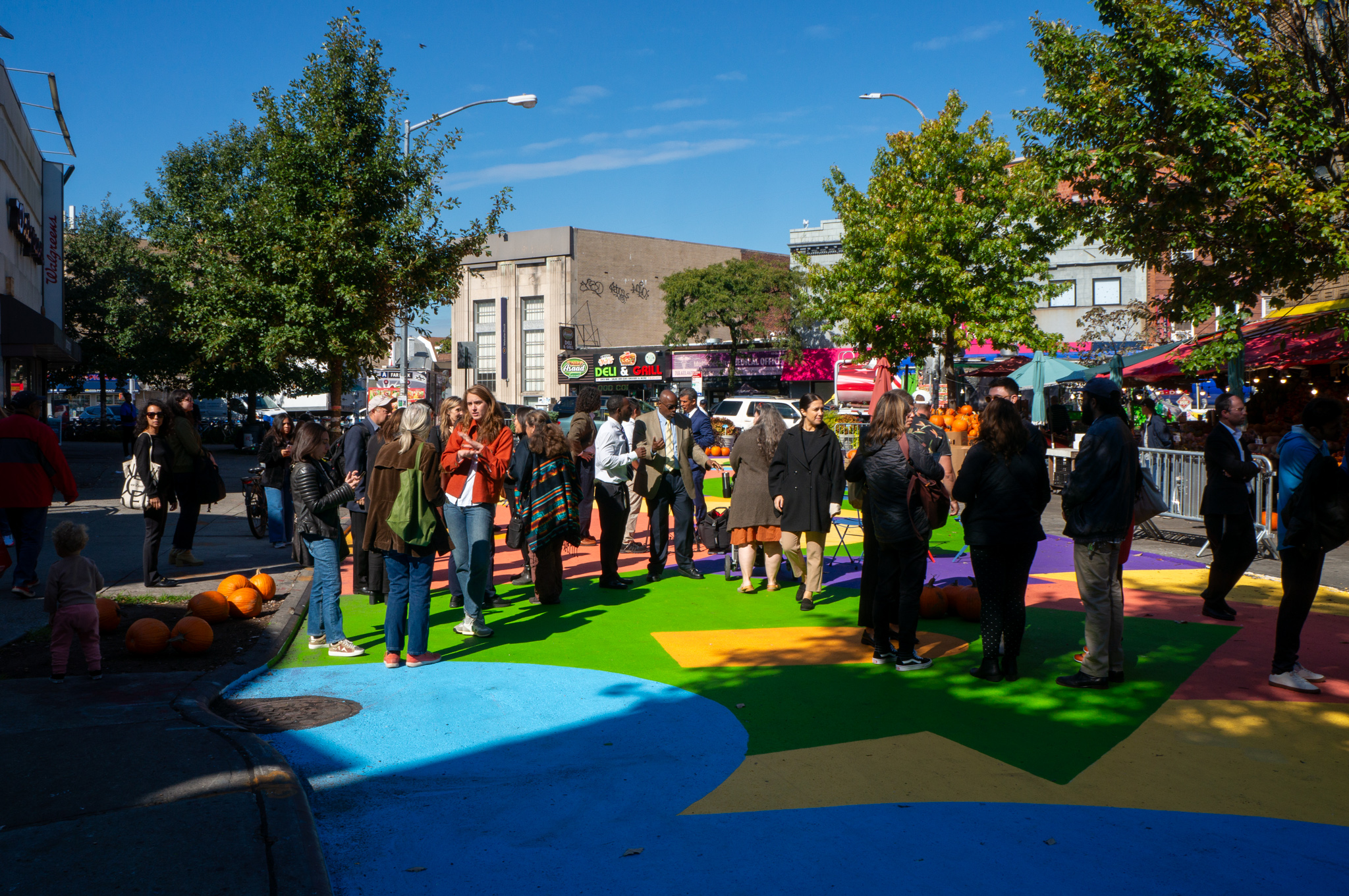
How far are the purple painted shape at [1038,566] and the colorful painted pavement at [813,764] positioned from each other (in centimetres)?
227

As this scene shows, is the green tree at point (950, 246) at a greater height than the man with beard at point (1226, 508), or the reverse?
the green tree at point (950, 246)

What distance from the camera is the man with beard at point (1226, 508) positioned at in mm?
7664

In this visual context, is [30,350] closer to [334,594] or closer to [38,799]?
[334,594]

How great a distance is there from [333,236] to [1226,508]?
14499mm

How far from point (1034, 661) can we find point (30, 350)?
840 inches

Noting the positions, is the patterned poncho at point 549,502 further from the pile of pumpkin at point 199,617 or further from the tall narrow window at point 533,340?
the tall narrow window at point 533,340

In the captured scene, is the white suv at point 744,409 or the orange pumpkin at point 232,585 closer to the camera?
the orange pumpkin at point 232,585

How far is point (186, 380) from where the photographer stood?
140 feet

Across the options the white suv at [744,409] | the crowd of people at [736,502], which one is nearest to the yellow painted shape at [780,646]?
the crowd of people at [736,502]

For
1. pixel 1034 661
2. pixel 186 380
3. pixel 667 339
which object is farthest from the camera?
pixel 667 339

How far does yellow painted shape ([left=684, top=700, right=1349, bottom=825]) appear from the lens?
431 cm

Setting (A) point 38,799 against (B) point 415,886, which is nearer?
(B) point 415,886

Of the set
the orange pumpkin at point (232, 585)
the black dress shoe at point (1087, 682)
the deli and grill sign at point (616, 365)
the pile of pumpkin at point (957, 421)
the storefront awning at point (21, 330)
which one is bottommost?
the black dress shoe at point (1087, 682)

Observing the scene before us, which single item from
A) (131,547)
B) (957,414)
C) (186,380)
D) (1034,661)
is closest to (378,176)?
(131,547)
